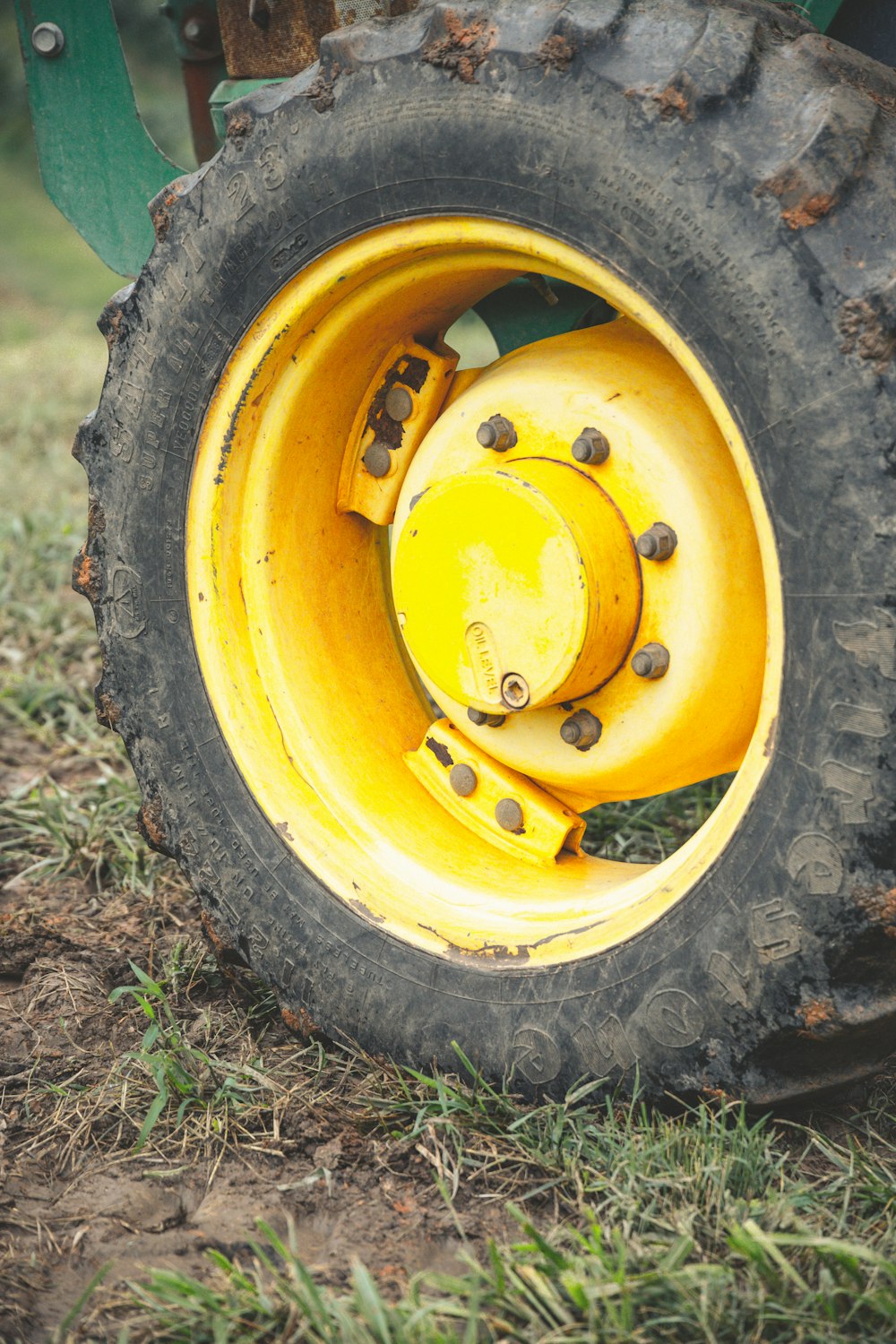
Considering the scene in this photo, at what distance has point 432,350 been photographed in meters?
1.90

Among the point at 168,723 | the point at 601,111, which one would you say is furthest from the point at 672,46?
the point at 168,723

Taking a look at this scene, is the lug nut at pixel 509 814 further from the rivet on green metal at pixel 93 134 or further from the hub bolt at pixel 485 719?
the rivet on green metal at pixel 93 134

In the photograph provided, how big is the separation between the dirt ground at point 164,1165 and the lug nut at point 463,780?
17.8 inches

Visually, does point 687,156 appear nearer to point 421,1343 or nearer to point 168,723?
point 168,723

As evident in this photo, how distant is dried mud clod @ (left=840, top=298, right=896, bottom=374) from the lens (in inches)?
48.9

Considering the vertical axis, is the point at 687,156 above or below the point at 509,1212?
above

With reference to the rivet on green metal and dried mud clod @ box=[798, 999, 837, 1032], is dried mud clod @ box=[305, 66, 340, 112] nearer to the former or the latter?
the rivet on green metal

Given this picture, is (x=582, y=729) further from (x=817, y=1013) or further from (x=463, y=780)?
(x=817, y=1013)

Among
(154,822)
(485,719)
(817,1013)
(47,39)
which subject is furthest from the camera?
(47,39)

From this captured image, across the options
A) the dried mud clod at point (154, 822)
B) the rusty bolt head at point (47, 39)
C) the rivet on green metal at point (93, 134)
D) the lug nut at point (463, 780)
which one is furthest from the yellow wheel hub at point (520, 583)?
the rusty bolt head at point (47, 39)

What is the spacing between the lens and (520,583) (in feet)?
5.30

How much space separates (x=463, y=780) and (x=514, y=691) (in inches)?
12.1

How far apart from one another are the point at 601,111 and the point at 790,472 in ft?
1.55

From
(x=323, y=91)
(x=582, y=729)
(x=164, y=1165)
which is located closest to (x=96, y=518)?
(x=323, y=91)
